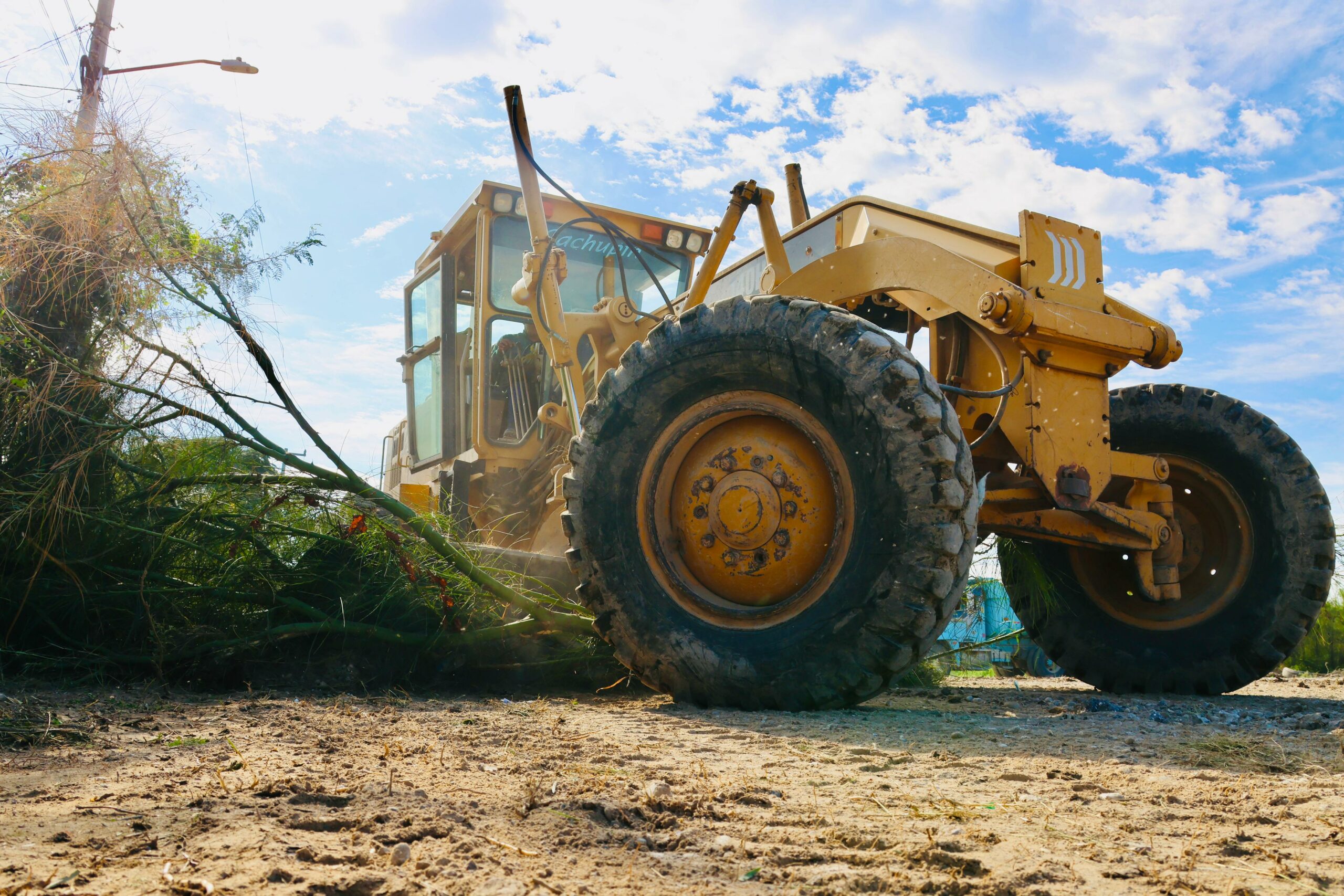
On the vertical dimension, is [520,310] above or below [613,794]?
above

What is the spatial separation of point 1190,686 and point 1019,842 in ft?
10.2

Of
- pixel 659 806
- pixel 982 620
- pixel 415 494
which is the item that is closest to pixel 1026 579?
pixel 982 620

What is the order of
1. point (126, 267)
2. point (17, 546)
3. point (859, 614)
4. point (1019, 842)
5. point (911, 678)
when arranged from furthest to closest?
point (911, 678)
point (126, 267)
point (17, 546)
point (859, 614)
point (1019, 842)

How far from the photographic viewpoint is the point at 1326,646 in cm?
706

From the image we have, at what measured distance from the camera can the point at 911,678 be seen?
15.9 feet

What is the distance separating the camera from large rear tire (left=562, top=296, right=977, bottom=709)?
2.96 m

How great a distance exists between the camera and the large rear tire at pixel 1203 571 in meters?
4.20

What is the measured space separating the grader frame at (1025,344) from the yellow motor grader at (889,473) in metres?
0.01

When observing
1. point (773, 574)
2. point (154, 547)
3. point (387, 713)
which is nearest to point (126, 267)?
point (154, 547)

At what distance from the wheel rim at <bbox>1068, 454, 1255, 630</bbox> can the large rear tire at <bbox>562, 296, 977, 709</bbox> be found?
1831mm

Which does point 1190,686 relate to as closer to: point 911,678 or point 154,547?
point 911,678

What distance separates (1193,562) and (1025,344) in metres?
1.56

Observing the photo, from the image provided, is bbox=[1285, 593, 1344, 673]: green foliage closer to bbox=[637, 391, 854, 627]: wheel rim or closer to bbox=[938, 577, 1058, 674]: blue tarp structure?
bbox=[938, 577, 1058, 674]: blue tarp structure

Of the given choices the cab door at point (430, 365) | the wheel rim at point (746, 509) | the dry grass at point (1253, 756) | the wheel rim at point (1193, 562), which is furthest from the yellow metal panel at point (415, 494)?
the dry grass at point (1253, 756)
